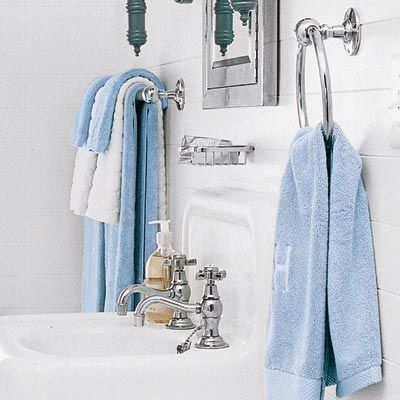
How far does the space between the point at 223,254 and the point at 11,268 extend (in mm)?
1062

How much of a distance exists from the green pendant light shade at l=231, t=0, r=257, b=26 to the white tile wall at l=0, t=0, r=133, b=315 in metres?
0.99

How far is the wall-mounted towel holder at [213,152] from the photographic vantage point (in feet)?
5.70

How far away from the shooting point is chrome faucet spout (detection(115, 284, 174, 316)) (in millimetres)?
1792

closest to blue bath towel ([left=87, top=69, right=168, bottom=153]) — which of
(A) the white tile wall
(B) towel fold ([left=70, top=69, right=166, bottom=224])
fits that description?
(B) towel fold ([left=70, top=69, right=166, bottom=224])

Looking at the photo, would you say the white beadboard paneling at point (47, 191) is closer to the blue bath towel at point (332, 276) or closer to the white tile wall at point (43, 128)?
the white tile wall at point (43, 128)

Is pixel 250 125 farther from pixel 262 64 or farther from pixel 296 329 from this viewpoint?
pixel 296 329

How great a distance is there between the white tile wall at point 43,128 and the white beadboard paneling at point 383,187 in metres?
1.48

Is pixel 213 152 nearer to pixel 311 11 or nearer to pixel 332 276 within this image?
pixel 311 11

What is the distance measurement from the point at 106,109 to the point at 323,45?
1057 millimetres

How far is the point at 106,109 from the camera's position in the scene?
7.45 ft

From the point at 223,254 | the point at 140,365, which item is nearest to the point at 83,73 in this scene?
the point at 223,254

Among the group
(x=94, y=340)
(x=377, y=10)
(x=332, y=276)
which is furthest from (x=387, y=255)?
(x=94, y=340)

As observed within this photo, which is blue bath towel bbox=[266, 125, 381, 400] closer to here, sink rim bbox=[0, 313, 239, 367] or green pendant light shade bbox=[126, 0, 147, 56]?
sink rim bbox=[0, 313, 239, 367]

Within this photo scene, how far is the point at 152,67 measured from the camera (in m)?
2.45
